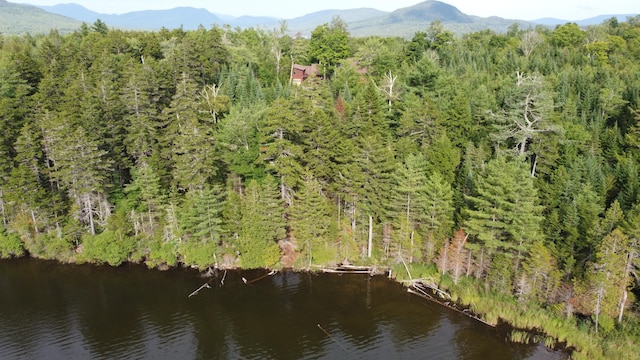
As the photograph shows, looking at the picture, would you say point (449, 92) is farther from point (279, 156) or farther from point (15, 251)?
point (15, 251)

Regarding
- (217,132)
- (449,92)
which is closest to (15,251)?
(217,132)

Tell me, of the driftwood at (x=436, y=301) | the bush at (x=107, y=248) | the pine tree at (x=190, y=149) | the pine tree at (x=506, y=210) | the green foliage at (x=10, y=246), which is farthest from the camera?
the green foliage at (x=10, y=246)

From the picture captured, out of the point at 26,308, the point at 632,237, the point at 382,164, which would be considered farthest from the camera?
the point at 382,164

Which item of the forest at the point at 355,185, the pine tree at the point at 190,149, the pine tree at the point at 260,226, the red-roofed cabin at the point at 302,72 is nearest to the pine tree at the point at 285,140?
the forest at the point at 355,185

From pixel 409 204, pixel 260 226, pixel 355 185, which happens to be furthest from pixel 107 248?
pixel 409 204

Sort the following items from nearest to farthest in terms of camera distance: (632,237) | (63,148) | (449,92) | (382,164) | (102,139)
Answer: (632,237) → (382,164) → (63,148) → (102,139) → (449,92)

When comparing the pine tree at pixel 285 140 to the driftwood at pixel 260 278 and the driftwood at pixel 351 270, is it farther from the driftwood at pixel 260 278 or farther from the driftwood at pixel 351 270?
the driftwood at pixel 351 270

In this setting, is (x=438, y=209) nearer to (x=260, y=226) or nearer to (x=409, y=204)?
(x=409, y=204)
